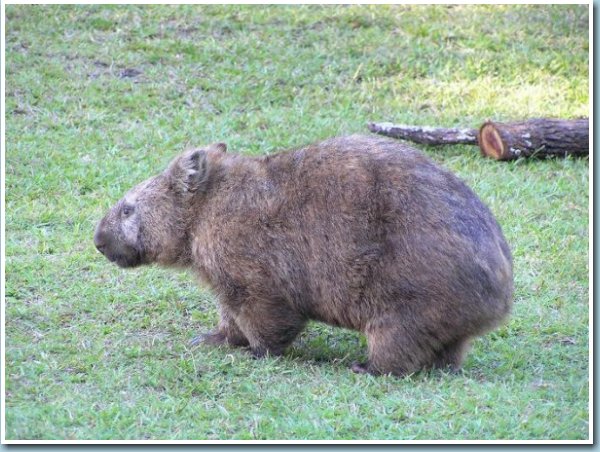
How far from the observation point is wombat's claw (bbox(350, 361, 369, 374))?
6.88 metres

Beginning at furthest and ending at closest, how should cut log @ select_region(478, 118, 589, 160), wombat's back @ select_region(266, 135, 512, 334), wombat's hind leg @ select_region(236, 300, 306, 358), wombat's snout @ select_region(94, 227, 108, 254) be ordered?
1. cut log @ select_region(478, 118, 589, 160)
2. wombat's snout @ select_region(94, 227, 108, 254)
3. wombat's hind leg @ select_region(236, 300, 306, 358)
4. wombat's back @ select_region(266, 135, 512, 334)

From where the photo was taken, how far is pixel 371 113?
11.6 meters

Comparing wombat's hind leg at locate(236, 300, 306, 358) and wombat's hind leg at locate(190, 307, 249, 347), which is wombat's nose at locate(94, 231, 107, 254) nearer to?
wombat's hind leg at locate(190, 307, 249, 347)

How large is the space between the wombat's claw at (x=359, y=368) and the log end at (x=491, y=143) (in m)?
4.26

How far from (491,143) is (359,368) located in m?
4.38

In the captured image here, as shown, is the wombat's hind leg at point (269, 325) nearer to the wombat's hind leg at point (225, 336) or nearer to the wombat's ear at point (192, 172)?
the wombat's hind leg at point (225, 336)

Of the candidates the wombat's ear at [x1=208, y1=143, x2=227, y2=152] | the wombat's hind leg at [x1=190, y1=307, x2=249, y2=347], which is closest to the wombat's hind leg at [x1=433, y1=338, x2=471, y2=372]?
the wombat's hind leg at [x1=190, y1=307, x2=249, y2=347]

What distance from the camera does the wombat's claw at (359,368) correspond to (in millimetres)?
6879

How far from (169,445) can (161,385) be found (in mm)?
923

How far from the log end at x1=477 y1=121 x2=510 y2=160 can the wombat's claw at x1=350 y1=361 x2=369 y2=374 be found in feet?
14.0

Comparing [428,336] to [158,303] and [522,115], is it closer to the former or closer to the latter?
[158,303]

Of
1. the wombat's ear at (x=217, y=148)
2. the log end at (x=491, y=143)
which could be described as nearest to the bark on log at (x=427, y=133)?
the log end at (x=491, y=143)

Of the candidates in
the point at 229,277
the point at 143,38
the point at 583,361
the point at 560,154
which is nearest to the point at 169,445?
the point at 229,277

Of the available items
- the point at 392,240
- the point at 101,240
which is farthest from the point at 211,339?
the point at 392,240
